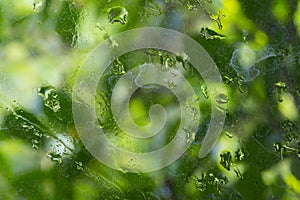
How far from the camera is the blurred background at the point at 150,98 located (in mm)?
1039

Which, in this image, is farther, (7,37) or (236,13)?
(236,13)

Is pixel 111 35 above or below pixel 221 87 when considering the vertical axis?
above

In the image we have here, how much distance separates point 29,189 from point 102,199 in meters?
0.15

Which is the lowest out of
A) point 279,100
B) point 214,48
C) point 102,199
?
point 102,199

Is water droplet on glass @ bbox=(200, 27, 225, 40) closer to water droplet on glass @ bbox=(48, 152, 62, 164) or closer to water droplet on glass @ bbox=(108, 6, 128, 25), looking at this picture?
water droplet on glass @ bbox=(108, 6, 128, 25)

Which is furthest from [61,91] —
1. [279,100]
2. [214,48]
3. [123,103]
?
[279,100]

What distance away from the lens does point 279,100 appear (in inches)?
46.5

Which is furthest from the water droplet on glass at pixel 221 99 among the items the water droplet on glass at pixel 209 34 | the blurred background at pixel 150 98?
the water droplet on glass at pixel 209 34

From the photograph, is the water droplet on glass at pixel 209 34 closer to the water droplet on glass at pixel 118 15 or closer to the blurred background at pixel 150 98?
the blurred background at pixel 150 98

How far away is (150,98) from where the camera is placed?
1.09 m

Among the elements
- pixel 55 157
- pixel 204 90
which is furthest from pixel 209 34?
pixel 55 157

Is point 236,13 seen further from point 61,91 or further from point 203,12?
point 61,91

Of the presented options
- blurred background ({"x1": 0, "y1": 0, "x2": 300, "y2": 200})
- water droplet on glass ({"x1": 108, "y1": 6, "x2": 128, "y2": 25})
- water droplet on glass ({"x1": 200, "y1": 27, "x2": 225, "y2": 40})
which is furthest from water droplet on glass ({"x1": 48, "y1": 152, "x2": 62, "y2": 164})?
water droplet on glass ({"x1": 200, "y1": 27, "x2": 225, "y2": 40})

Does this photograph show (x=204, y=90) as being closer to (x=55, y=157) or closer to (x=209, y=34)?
(x=209, y=34)
